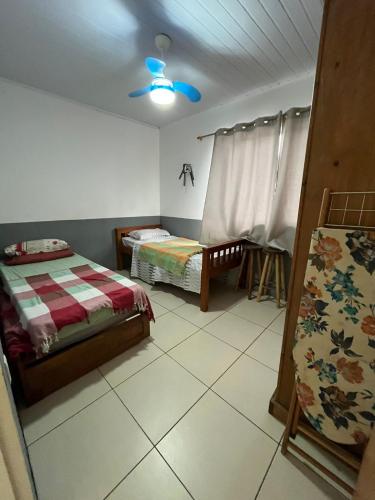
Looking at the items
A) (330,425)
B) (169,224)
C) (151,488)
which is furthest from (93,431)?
(169,224)

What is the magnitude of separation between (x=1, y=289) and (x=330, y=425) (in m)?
2.65

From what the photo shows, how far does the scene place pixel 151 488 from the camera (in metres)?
0.91

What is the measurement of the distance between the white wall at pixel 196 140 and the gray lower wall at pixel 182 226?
8cm

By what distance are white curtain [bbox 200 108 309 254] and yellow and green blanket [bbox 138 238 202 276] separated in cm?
44

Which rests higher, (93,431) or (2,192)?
(2,192)

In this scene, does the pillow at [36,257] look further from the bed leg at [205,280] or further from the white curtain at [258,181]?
the white curtain at [258,181]

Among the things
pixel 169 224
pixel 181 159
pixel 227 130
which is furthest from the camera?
pixel 169 224

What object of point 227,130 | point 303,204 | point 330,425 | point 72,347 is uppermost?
point 227,130

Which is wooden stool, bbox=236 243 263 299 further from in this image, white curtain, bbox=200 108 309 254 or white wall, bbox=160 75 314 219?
white wall, bbox=160 75 314 219

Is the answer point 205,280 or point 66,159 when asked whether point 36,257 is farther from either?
point 205,280

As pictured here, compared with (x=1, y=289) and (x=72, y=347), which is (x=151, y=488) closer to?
(x=72, y=347)

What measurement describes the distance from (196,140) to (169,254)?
1.90 m

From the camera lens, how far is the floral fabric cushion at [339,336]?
74cm

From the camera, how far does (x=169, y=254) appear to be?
8.36 ft
